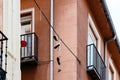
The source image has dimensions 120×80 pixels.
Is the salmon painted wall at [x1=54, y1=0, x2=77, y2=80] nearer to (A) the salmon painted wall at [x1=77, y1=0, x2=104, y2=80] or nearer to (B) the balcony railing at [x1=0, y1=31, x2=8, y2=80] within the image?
(A) the salmon painted wall at [x1=77, y1=0, x2=104, y2=80]

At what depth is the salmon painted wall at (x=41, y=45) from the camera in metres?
20.8

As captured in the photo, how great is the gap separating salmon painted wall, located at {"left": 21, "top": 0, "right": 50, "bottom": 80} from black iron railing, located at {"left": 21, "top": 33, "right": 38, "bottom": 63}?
0.24m

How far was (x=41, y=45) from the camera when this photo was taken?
21.2 m

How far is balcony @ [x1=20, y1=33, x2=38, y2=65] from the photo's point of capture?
67.8 ft

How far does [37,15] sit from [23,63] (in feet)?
6.85

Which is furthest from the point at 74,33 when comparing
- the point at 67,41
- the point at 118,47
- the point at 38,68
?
the point at 118,47

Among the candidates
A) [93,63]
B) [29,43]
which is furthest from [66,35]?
[93,63]

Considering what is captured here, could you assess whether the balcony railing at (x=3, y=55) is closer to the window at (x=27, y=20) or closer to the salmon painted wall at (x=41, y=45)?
the salmon painted wall at (x=41, y=45)

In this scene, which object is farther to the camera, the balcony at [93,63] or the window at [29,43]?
the balcony at [93,63]

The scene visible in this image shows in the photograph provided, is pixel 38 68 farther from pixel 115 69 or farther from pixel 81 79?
pixel 115 69

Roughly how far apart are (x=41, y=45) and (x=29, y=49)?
→ 513mm

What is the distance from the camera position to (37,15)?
71.9 ft

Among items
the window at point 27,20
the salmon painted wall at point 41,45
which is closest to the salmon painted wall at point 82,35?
the salmon painted wall at point 41,45

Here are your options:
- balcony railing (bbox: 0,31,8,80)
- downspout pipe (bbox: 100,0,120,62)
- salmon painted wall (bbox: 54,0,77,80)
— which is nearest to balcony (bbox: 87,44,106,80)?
salmon painted wall (bbox: 54,0,77,80)
